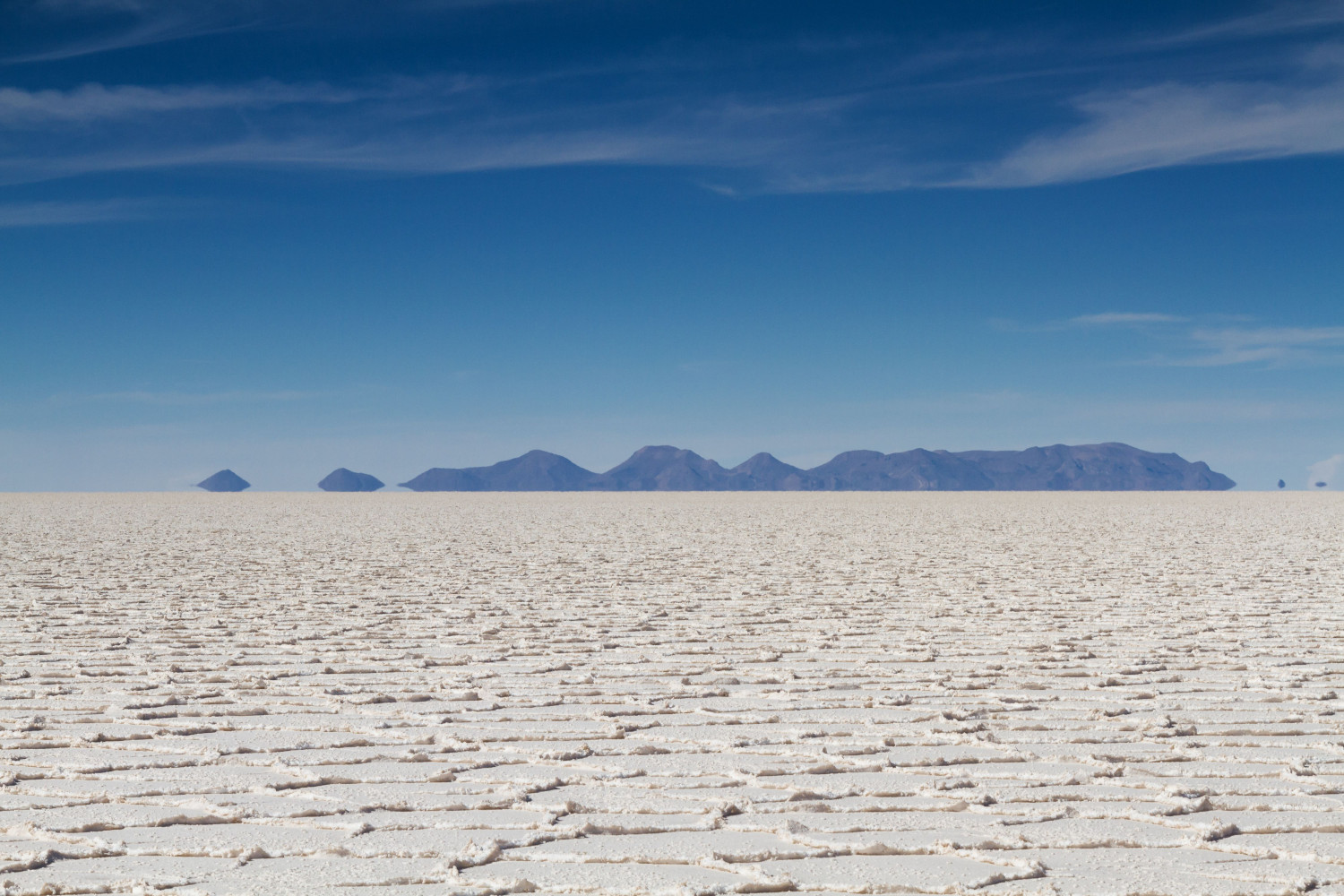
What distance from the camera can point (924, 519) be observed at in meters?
25.1

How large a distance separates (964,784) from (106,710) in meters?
3.16

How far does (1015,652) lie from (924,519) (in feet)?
63.8

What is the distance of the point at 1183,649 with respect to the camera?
239 inches

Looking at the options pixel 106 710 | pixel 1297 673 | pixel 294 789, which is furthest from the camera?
pixel 1297 673

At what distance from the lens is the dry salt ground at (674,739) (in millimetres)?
2764

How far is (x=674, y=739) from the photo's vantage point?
403cm

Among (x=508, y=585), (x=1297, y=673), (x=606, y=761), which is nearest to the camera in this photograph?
(x=606, y=761)

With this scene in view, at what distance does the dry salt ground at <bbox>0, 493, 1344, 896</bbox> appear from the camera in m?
2.76

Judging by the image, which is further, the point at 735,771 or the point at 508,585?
the point at 508,585

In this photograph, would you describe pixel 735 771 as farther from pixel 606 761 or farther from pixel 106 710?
pixel 106 710

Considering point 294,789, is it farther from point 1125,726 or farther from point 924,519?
point 924,519

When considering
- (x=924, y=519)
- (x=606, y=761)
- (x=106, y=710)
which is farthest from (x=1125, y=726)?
(x=924, y=519)

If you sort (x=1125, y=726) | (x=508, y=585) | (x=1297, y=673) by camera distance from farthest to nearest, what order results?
→ (x=508, y=585) < (x=1297, y=673) < (x=1125, y=726)

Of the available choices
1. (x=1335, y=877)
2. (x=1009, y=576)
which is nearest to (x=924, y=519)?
(x=1009, y=576)
